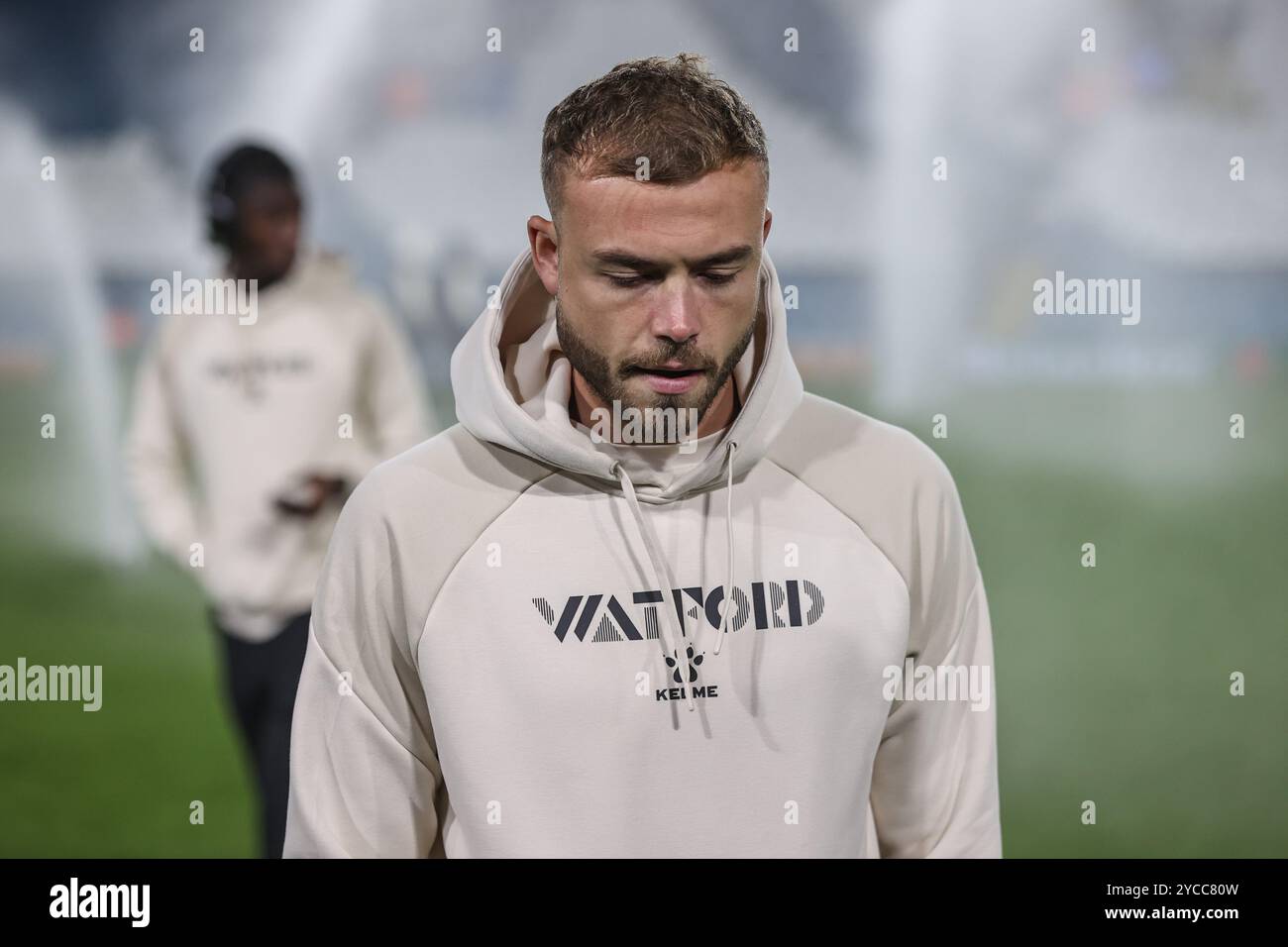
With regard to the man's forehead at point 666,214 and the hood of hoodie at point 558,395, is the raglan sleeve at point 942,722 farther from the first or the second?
the man's forehead at point 666,214

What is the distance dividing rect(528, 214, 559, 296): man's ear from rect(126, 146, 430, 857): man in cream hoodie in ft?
5.12

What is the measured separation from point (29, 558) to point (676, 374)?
277 cm

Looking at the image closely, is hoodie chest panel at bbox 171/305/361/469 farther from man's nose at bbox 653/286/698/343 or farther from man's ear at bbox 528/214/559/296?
man's nose at bbox 653/286/698/343

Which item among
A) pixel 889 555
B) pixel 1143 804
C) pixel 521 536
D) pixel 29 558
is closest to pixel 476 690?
pixel 521 536

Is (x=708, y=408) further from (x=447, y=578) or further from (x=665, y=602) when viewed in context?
(x=447, y=578)

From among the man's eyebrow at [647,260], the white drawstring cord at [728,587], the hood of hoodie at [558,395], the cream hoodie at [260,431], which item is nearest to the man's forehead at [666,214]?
the man's eyebrow at [647,260]

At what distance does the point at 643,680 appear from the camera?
1.32m

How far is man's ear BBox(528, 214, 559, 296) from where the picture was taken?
4.38 ft

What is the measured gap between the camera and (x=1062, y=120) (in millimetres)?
3182

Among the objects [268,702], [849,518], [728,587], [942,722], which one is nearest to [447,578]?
[728,587]

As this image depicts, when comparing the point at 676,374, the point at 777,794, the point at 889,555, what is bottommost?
the point at 777,794

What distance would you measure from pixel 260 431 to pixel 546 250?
5.56ft

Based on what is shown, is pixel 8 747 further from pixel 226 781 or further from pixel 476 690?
pixel 476 690

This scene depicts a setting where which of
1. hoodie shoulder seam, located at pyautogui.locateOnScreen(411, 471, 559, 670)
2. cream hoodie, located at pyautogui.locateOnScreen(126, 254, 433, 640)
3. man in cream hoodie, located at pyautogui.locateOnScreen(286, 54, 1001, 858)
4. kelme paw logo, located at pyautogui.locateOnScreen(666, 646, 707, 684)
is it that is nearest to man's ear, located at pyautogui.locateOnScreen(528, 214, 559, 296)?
man in cream hoodie, located at pyautogui.locateOnScreen(286, 54, 1001, 858)
